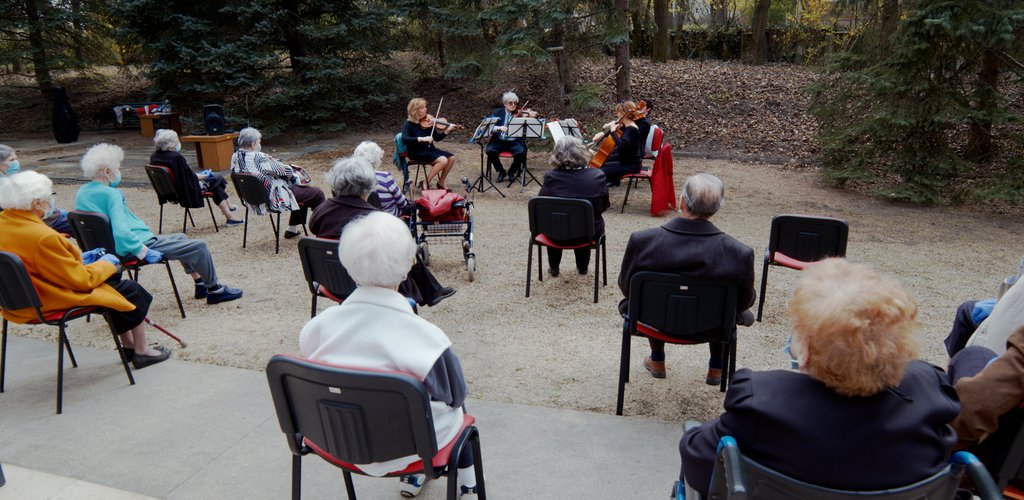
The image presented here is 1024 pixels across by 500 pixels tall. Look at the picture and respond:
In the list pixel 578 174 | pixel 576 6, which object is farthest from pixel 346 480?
pixel 576 6

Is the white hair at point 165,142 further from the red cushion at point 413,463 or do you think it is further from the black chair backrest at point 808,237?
the black chair backrest at point 808,237

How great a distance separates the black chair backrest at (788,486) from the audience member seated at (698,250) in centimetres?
159

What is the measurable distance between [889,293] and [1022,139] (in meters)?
8.56

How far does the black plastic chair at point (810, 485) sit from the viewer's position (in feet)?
5.04

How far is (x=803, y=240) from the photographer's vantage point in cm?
452

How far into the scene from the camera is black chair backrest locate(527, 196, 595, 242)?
4883mm

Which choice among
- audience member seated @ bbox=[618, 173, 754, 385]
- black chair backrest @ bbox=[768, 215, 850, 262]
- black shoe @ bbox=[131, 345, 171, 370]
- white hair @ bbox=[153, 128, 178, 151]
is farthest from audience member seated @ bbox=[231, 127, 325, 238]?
black chair backrest @ bbox=[768, 215, 850, 262]

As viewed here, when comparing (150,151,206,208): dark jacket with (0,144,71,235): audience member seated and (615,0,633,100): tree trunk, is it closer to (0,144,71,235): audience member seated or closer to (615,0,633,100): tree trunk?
(0,144,71,235): audience member seated

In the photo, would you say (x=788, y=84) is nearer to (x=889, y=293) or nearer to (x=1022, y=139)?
(x=1022, y=139)

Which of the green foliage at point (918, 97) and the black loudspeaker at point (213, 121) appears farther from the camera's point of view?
the black loudspeaker at point (213, 121)

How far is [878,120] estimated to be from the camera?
27.8 ft

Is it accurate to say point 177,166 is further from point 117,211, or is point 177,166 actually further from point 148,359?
point 148,359

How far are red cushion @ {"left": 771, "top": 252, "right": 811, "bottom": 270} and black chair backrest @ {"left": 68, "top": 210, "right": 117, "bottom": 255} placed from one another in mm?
4546

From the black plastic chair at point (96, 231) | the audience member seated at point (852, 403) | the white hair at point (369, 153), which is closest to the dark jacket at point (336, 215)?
the black plastic chair at point (96, 231)
